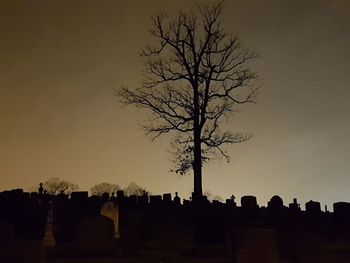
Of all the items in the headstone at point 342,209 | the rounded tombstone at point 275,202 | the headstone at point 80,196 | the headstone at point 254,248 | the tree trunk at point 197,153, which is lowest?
the headstone at point 254,248

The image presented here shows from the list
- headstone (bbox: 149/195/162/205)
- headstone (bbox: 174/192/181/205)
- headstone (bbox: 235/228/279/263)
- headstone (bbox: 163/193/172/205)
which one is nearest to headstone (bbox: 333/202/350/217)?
headstone (bbox: 174/192/181/205)

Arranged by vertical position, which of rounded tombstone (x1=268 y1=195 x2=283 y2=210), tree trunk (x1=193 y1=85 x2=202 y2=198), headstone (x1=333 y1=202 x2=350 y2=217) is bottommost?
headstone (x1=333 y1=202 x2=350 y2=217)

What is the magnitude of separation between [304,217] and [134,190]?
159 feet

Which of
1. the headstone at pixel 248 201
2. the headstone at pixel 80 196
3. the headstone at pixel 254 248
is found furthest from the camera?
the headstone at pixel 248 201

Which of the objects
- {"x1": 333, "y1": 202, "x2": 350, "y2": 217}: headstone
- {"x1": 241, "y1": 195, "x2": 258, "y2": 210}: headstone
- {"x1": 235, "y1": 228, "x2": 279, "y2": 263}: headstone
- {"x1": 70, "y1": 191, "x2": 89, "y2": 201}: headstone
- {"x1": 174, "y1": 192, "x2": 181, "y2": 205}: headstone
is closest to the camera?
{"x1": 235, "y1": 228, "x2": 279, "y2": 263}: headstone

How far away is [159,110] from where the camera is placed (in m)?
31.8

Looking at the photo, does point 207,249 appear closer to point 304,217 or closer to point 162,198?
point 304,217

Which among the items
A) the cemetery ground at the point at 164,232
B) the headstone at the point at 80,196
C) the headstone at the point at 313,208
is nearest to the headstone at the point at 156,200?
the cemetery ground at the point at 164,232

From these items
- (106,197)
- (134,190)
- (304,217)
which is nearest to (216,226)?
(304,217)

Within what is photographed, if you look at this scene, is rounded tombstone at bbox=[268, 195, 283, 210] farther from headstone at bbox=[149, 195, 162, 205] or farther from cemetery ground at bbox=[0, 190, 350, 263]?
headstone at bbox=[149, 195, 162, 205]

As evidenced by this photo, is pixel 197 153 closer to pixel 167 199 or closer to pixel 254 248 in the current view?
pixel 167 199

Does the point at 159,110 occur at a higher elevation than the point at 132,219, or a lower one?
higher

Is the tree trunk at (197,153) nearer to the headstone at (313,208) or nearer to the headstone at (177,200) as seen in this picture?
the headstone at (177,200)

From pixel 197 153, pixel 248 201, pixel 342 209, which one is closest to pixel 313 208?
pixel 342 209
